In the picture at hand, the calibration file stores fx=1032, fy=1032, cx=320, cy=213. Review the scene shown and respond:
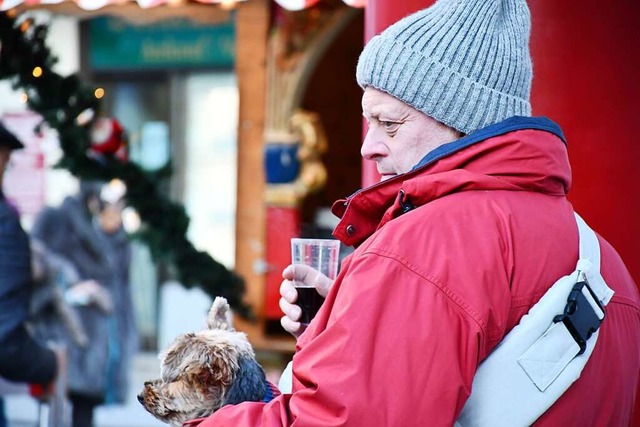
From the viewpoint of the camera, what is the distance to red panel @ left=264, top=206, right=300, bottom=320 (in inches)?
328

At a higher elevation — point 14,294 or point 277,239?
point 14,294

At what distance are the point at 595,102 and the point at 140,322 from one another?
25.6 feet

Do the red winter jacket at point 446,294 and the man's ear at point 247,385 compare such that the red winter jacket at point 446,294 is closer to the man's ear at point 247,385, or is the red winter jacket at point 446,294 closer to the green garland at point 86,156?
the man's ear at point 247,385

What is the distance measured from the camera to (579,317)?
1796 mm

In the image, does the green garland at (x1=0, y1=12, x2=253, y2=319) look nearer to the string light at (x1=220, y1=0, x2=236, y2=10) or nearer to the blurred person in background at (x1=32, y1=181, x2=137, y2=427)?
the blurred person in background at (x1=32, y1=181, x2=137, y2=427)

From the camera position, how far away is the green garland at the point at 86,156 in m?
4.63

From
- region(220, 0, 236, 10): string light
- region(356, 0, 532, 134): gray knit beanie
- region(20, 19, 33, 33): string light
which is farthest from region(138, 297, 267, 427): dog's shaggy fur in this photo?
region(220, 0, 236, 10): string light

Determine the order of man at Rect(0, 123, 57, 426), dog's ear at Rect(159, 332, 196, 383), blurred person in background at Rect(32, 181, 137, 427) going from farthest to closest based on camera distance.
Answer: blurred person in background at Rect(32, 181, 137, 427) < man at Rect(0, 123, 57, 426) < dog's ear at Rect(159, 332, 196, 383)

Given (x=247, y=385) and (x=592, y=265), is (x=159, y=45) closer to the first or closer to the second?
(x=247, y=385)

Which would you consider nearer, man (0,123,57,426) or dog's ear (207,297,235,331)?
dog's ear (207,297,235,331)

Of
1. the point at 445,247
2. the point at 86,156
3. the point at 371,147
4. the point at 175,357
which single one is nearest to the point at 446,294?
the point at 445,247

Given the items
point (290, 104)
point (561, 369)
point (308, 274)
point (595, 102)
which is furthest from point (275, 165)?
point (561, 369)

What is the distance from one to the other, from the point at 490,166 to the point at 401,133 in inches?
8.5

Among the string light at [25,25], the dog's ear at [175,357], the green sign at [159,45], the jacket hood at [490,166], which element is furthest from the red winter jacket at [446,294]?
the green sign at [159,45]
